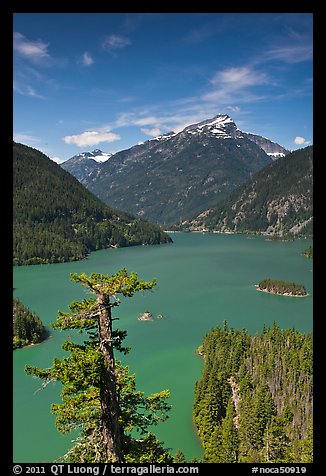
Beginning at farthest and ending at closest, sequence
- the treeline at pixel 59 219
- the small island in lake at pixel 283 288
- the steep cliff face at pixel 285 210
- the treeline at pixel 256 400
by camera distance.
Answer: the steep cliff face at pixel 285 210, the treeline at pixel 59 219, the small island in lake at pixel 283 288, the treeline at pixel 256 400

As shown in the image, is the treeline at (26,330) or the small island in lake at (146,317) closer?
the treeline at (26,330)

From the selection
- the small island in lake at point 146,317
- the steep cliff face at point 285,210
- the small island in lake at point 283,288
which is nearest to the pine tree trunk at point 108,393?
the small island in lake at point 146,317

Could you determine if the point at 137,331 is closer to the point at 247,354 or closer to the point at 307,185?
the point at 247,354

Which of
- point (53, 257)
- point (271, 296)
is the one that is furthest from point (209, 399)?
point (53, 257)

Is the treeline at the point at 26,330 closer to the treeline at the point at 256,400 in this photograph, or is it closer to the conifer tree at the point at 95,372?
the treeline at the point at 256,400

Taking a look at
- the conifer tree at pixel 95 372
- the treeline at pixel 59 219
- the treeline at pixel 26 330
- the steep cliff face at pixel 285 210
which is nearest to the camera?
the conifer tree at pixel 95 372

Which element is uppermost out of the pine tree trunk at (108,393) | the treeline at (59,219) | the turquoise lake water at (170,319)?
the treeline at (59,219)

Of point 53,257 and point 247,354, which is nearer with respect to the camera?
point 247,354

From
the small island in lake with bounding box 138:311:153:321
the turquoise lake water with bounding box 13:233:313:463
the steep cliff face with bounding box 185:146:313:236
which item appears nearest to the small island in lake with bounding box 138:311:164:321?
the small island in lake with bounding box 138:311:153:321
